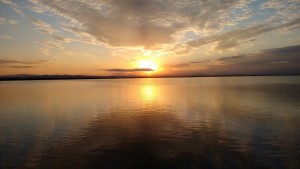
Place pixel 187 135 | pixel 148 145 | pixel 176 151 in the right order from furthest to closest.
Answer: pixel 187 135 → pixel 148 145 → pixel 176 151

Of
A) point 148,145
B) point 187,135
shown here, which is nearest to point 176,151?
point 148,145

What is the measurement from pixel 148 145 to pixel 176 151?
3544mm

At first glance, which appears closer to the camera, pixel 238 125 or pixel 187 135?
pixel 187 135

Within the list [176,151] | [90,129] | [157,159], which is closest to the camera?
[157,159]

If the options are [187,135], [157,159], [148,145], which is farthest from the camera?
[187,135]

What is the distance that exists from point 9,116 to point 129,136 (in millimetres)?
28093

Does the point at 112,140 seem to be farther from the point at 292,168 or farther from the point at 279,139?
the point at 279,139

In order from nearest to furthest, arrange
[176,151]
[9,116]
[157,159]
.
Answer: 1. [157,159]
2. [176,151]
3. [9,116]

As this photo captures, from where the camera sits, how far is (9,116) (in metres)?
42.0

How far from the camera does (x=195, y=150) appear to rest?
2206 centimetres

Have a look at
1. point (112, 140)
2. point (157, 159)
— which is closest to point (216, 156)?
point (157, 159)

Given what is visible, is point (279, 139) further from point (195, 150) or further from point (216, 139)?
point (195, 150)

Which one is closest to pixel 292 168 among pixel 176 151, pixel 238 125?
pixel 176 151

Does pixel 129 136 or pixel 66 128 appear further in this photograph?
pixel 66 128
